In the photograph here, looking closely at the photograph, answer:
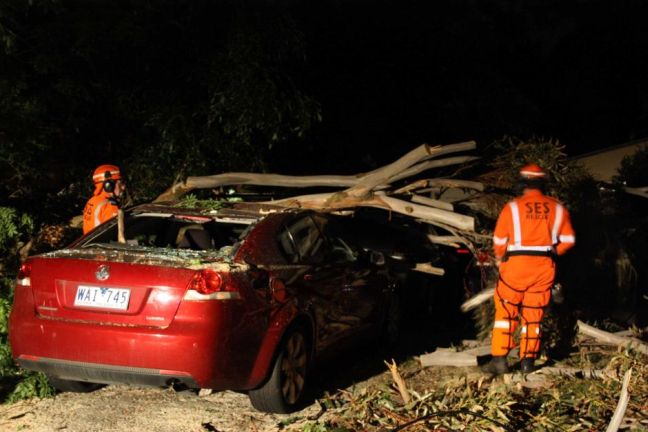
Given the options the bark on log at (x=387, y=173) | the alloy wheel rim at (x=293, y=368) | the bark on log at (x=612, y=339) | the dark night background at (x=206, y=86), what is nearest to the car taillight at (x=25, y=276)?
the alloy wheel rim at (x=293, y=368)

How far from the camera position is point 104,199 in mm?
6934

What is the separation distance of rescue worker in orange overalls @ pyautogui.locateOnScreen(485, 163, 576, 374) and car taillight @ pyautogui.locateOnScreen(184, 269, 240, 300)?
257 cm

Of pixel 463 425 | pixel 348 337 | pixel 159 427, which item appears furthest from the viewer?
pixel 348 337

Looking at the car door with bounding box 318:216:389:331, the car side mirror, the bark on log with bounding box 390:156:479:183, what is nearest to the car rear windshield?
the car door with bounding box 318:216:389:331

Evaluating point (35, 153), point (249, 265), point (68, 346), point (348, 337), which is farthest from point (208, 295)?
point (35, 153)

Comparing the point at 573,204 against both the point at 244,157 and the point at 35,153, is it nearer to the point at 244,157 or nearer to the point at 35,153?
the point at 244,157

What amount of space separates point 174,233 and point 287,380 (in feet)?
6.46

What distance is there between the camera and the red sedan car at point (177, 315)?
4.89m

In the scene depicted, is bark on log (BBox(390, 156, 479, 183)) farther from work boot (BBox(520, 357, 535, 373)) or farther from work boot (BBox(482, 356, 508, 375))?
work boot (BBox(520, 357, 535, 373))

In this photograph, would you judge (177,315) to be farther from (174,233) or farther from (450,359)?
(450,359)

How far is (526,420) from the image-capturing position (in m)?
4.95

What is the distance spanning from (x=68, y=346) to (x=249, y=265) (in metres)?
1.29

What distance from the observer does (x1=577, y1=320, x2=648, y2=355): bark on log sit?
7.09 m

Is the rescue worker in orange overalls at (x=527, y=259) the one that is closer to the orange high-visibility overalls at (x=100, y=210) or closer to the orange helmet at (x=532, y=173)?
the orange helmet at (x=532, y=173)
